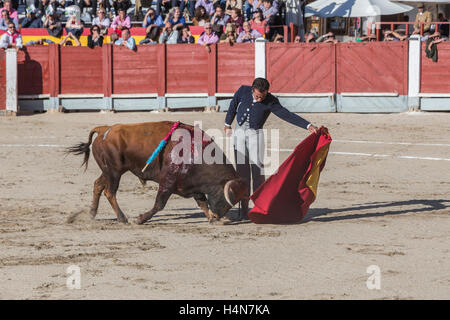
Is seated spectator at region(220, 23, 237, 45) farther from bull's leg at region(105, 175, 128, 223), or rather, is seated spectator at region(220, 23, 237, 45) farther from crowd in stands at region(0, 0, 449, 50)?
bull's leg at region(105, 175, 128, 223)

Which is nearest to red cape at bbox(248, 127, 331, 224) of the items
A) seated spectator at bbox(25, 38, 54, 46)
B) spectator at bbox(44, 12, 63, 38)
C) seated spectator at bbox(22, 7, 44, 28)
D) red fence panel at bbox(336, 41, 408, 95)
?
red fence panel at bbox(336, 41, 408, 95)

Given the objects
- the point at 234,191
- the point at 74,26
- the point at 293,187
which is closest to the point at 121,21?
the point at 74,26

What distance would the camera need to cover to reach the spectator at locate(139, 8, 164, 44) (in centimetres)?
1928

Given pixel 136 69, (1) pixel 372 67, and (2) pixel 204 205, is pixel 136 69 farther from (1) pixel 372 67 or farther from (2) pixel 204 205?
(2) pixel 204 205

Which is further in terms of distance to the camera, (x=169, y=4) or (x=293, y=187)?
(x=169, y=4)

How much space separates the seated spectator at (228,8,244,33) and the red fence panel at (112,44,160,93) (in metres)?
1.60

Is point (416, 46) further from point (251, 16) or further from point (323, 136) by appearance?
point (323, 136)

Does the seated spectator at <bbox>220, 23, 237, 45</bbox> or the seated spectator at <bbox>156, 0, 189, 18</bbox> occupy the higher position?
the seated spectator at <bbox>156, 0, 189, 18</bbox>

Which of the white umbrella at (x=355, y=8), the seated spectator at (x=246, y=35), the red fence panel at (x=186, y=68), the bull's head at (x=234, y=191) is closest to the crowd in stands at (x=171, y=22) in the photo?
the seated spectator at (x=246, y=35)

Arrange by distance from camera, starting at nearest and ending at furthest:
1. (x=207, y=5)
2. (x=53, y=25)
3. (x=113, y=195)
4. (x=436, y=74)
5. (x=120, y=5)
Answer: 1. (x=113, y=195)
2. (x=436, y=74)
3. (x=53, y=25)
4. (x=207, y=5)
5. (x=120, y=5)

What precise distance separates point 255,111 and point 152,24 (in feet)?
36.9

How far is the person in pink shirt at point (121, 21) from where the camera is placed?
1927 centimetres

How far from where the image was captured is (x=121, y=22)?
63.6 feet

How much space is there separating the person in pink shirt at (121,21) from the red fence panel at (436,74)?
5.88 meters
